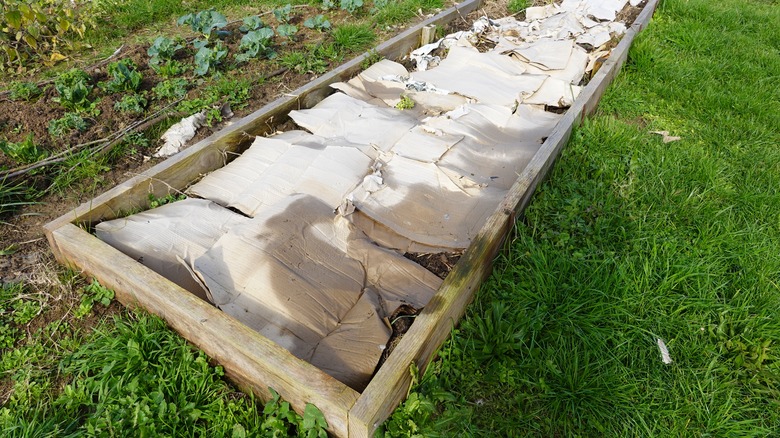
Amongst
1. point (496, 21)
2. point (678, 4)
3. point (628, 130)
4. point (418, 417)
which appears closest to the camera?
point (418, 417)

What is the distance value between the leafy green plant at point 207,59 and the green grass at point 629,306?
2.94 meters

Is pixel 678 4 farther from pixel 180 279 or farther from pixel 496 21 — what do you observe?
pixel 180 279

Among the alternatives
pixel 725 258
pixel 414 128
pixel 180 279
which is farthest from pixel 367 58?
pixel 725 258

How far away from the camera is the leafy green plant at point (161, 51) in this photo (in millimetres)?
4066

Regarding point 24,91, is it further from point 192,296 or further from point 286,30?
point 192,296

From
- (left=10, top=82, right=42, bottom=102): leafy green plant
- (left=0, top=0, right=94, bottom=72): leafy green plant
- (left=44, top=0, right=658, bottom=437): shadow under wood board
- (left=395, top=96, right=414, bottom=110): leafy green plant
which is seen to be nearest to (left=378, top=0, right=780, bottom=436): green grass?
(left=44, top=0, right=658, bottom=437): shadow under wood board

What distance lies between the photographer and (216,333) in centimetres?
184

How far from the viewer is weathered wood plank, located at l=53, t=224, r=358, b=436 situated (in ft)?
5.49

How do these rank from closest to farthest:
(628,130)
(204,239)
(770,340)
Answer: (770,340) → (204,239) → (628,130)

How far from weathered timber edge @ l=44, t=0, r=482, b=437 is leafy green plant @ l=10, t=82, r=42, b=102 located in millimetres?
1679

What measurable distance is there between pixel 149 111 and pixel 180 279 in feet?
6.36

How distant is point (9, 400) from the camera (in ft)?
6.21

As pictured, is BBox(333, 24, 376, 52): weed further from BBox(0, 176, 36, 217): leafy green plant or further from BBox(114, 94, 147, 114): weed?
BBox(0, 176, 36, 217): leafy green plant

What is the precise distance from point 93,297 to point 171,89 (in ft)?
7.11
